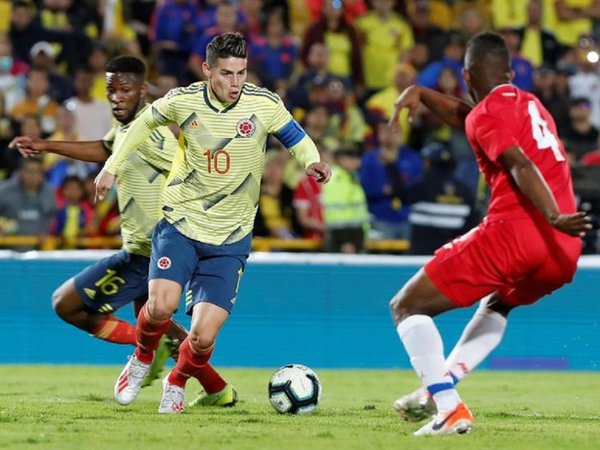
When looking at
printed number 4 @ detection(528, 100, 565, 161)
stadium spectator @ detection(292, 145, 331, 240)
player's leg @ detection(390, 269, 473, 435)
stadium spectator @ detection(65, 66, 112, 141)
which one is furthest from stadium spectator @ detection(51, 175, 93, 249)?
printed number 4 @ detection(528, 100, 565, 161)

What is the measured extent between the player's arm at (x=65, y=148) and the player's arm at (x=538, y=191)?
3.29 metres

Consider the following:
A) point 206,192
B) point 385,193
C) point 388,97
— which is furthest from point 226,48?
point 388,97

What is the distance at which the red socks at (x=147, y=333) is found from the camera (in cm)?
884

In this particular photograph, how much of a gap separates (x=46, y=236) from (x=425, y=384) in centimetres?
811

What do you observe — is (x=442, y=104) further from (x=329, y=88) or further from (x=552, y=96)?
(x=552, y=96)

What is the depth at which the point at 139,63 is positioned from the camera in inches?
383

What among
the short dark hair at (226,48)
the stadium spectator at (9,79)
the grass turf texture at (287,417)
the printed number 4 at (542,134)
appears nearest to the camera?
the grass turf texture at (287,417)

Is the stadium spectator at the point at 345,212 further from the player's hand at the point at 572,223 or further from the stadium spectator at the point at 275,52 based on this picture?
the player's hand at the point at 572,223

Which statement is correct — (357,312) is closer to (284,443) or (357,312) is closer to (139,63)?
(139,63)

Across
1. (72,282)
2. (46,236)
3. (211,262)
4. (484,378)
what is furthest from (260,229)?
(211,262)

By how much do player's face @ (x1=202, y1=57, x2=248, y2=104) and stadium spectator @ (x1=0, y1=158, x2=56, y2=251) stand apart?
22.5 ft

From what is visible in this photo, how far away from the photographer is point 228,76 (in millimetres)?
8555

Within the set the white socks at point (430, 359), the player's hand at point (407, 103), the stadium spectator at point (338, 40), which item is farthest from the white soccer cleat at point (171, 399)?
the stadium spectator at point (338, 40)

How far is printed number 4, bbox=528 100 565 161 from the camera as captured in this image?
7676 mm
